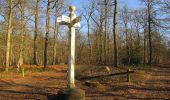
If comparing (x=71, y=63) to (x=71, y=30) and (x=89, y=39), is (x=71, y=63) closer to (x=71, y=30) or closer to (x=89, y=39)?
(x=71, y=30)

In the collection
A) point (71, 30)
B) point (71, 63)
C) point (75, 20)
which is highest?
point (75, 20)

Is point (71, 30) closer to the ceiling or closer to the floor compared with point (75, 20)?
closer to the floor

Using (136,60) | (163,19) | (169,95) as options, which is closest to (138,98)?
(169,95)

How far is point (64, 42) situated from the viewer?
251 feet

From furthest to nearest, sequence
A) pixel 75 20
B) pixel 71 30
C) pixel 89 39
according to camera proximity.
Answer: pixel 89 39 < pixel 71 30 < pixel 75 20

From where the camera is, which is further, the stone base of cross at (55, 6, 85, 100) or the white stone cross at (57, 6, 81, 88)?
the white stone cross at (57, 6, 81, 88)

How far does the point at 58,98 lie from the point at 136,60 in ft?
145

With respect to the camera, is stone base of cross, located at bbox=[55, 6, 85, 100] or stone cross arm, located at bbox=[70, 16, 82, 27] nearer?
stone base of cross, located at bbox=[55, 6, 85, 100]

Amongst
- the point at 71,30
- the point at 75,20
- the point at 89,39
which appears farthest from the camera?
the point at 89,39

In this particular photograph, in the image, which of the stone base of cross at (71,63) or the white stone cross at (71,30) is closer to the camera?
the stone base of cross at (71,63)

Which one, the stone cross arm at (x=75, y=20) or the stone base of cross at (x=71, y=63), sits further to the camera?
the stone cross arm at (x=75, y=20)

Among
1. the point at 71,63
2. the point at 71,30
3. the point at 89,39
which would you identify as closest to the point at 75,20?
the point at 71,30

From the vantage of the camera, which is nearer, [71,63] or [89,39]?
[71,63]

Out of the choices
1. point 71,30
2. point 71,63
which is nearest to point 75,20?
point 71,30
